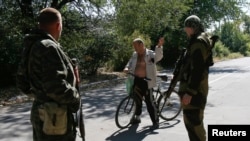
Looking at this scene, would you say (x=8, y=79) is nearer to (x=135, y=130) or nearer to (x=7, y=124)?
(x=7, y=124)

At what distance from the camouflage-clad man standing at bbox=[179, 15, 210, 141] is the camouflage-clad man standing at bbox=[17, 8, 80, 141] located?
1855 mm

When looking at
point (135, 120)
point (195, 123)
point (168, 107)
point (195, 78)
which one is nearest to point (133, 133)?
point (135, 120)

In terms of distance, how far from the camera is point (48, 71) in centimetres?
333

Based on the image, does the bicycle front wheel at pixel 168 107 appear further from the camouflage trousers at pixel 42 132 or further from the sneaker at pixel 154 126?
the camouflage trousers at pixel 42 132

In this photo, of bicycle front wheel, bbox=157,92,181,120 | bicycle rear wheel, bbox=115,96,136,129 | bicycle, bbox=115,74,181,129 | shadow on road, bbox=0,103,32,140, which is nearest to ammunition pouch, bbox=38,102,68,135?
shadow on road, bbox=0,103,32,140

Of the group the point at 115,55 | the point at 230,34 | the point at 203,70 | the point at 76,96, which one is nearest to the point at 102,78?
the point at 115,55

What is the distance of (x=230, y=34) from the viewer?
254ft

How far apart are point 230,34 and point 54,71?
253 feet

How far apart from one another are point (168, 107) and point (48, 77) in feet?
19.0

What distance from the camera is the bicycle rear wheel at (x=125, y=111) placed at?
26.0 ft

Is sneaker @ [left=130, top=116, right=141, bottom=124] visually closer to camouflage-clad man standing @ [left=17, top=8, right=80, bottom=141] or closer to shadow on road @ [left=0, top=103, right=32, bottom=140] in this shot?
shadow on road @ [left=0, top=103, right=32, bottom=140]

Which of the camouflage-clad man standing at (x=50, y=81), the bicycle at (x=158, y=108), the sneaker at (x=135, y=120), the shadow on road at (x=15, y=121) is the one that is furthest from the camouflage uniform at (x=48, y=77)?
the sneaker at (x=135, y=120)

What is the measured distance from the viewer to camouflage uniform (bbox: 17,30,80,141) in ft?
10.9

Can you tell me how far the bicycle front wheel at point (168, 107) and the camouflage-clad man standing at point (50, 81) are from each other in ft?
16.3
